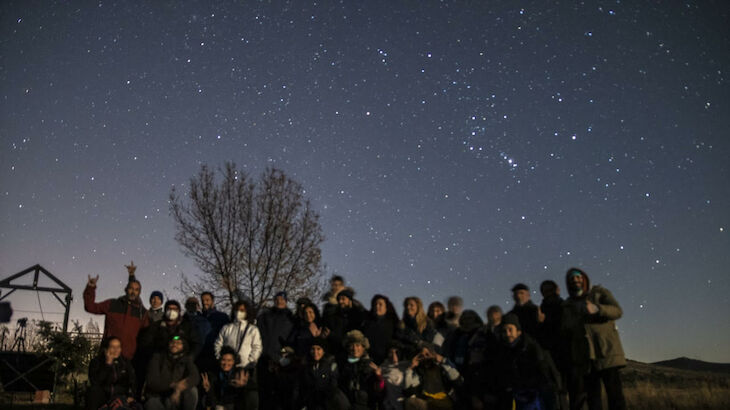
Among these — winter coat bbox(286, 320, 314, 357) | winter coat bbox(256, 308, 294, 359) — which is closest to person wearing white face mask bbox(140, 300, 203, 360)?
winter coat bbox(256, 308, 294, 359)

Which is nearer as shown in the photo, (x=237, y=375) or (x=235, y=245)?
(x=237, y=375)

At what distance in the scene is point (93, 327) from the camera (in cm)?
2355

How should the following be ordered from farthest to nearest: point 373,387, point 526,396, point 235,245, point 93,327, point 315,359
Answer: point 93,327
point 235,245
point 315,359
point 373,387
point 526,396

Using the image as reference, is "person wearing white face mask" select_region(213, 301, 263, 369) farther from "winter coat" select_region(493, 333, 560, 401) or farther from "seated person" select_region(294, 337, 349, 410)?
"winter coat" select_region(493, 333, 560, 401)

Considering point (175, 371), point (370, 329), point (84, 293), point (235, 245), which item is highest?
point (235, 245)

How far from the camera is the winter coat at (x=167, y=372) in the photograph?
684 cm

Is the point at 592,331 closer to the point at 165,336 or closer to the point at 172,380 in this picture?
the point at 172,380

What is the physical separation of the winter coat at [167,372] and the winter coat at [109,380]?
1.18 feet

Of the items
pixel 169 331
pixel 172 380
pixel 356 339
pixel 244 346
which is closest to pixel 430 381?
pixel 356 339

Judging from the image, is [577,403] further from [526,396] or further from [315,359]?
[315,359]

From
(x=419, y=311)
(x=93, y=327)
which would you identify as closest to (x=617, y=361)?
(x=419, y=311)

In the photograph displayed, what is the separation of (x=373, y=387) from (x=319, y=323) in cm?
149

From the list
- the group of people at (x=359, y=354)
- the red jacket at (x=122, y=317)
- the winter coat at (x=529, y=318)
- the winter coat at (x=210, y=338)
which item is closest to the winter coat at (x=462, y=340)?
the group of people at (x=359, y=354)

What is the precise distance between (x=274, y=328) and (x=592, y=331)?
4.35 metres
